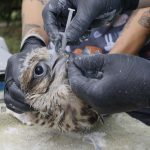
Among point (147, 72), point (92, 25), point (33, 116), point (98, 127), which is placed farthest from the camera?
point (98, 127)

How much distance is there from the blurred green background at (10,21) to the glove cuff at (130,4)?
2.60 metres

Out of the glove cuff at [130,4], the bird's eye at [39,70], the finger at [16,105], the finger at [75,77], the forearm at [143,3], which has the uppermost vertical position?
the glove cuff at [130,4]

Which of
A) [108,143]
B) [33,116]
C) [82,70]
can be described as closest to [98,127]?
[108,143]

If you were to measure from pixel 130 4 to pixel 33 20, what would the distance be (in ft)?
1.47

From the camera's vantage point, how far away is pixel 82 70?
43.9 inches

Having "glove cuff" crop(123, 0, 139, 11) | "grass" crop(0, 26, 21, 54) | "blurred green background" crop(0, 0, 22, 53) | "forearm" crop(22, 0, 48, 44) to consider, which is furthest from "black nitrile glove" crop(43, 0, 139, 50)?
"grass" crop(0, 26, 21, 54)

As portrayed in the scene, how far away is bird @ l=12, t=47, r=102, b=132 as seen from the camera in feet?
3.60

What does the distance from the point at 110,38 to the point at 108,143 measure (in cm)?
39

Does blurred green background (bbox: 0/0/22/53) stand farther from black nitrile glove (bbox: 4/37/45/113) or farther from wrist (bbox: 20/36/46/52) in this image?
black nitrile glove (bbox: 4/37/45/113)

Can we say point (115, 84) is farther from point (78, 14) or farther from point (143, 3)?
point (143, 3)

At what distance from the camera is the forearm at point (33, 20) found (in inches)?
64.7

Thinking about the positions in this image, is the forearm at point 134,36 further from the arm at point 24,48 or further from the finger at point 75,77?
the finger at point 75,77

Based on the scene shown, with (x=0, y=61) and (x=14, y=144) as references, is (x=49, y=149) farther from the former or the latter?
(x=0, y=61)

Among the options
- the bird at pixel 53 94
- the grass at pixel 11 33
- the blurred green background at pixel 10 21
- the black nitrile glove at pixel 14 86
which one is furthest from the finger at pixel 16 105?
the grass at pixel 11 33
